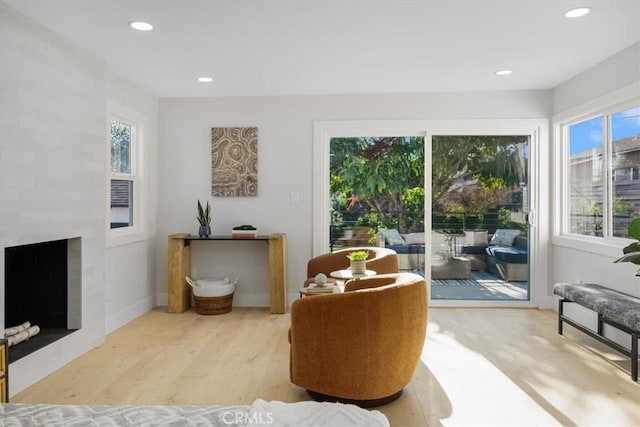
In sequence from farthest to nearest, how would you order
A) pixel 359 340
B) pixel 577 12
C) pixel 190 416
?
1. pixel 577 12
2. pixel 359 340
3. pixel 190 416

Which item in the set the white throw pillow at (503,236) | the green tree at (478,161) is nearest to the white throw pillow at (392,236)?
the green tree at (478,161)

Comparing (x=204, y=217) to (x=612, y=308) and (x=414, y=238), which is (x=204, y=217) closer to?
(x=414, y=238)

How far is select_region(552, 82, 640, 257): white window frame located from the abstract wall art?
323 centimetres

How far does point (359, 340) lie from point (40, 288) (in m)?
2.55

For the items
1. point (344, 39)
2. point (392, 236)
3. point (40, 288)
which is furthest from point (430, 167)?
point (40, 288)

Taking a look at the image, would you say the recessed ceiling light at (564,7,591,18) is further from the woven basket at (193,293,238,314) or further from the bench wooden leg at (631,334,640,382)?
the woven basket at (193,293,238,314)

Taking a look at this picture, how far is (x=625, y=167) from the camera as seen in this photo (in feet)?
11.7

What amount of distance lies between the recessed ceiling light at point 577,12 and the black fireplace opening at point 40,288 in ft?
12.6

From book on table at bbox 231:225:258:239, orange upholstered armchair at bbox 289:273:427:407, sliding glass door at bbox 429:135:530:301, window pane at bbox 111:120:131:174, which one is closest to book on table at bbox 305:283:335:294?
orange upholstered armchair at bbox 289:273:427:407

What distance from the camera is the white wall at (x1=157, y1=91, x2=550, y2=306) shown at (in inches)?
189

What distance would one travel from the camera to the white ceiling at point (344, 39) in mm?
2684

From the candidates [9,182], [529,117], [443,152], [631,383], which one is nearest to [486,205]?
[443,152]

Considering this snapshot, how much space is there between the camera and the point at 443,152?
4.82m

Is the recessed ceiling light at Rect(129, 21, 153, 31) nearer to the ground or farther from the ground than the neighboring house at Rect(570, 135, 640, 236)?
farther from the ground
